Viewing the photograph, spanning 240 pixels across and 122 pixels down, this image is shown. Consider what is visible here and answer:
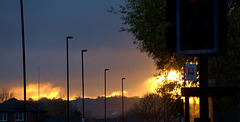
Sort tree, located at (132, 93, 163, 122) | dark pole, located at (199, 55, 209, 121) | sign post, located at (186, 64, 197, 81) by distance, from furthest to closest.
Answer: tree, located at (132, 93, 163, 122), sign post, located at (186, 64, 197, 81), dark pole, located at (199, 55, 209, 121)

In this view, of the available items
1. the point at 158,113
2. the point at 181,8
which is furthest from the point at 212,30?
the point at 158,113

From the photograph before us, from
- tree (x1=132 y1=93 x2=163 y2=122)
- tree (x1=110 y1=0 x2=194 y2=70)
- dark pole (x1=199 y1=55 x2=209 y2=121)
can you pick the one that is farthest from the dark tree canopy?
tree (x1=132 y1=93 x2=163 y2=122)

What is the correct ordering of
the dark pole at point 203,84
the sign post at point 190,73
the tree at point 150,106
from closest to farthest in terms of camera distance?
the dark pole at point 203,84, the sign post at point 190,73, the tree at point 150,106

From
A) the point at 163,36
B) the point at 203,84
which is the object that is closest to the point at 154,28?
the point at 163,36

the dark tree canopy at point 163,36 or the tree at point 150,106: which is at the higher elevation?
the dark tree canopy at point 163,36

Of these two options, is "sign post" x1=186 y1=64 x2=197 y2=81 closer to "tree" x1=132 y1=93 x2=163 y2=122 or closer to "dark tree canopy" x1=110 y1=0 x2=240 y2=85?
"dark tree canopy" x1=110 y1=0 x2=240 y2=85

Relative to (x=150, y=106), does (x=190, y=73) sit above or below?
above

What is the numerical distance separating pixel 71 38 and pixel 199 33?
131 ft

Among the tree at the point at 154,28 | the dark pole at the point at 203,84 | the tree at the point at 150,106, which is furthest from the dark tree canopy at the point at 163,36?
the tree at the point at 150,106

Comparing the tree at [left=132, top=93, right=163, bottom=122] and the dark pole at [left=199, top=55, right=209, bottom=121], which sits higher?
the dark pole at [left=199, top=55, right=209, bottom=121]

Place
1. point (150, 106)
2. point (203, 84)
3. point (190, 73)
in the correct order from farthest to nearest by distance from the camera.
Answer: point (150, 106)
point (190, 73)
point (203, 84)

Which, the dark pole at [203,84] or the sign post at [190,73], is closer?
the dark pole at [203,84]

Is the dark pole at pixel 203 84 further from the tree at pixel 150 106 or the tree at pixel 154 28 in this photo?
the tree at pixel 150 106

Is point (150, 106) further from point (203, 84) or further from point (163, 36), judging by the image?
point (203, 84)
